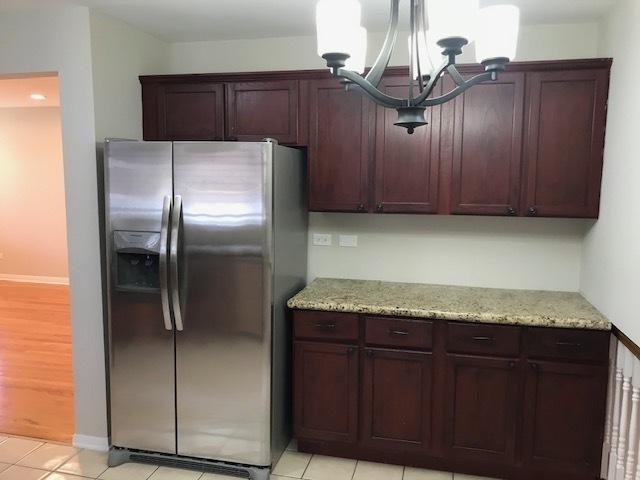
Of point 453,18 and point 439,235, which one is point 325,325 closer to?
point 439,235

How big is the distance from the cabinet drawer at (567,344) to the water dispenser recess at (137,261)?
1.99 meters

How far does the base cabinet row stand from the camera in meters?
2.58

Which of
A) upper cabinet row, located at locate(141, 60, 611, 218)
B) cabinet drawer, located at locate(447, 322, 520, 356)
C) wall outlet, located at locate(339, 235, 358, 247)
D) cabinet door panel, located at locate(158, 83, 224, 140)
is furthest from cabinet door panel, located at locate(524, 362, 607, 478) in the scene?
cabinet door panel, located at locate(158, 83, 224, 140)

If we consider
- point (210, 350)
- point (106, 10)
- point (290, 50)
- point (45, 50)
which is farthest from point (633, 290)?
point (45, 50)

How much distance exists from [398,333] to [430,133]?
45.0 inches

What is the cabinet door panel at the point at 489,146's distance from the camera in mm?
2803

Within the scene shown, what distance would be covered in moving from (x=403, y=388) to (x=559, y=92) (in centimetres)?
181

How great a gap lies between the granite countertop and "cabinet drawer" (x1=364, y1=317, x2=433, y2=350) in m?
0.05

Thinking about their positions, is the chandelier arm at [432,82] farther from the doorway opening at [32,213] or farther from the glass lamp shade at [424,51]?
the doorway opening at [32,213]

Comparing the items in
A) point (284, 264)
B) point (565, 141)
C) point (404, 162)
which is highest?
point (565, 141)

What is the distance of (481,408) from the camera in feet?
8.84

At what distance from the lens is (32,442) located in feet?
10.1

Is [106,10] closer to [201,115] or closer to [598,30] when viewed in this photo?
[201,115]

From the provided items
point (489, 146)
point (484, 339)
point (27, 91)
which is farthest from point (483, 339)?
point (27, 91)
